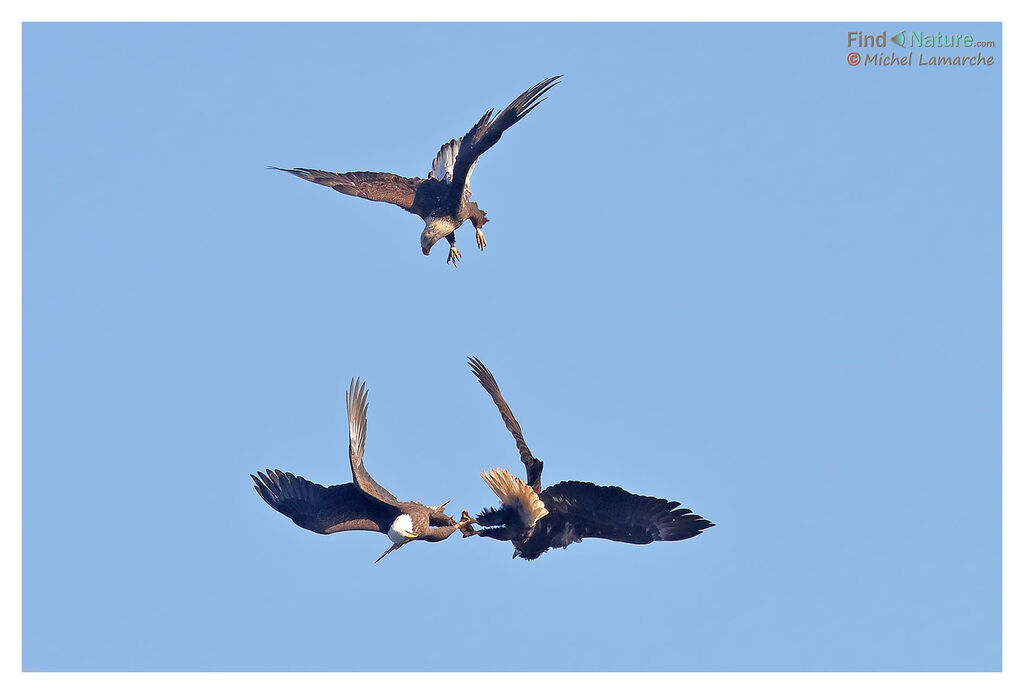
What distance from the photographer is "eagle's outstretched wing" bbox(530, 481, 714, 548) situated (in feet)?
52.3

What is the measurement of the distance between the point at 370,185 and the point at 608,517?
17.3ft

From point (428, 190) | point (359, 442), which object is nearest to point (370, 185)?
point (428, 190)

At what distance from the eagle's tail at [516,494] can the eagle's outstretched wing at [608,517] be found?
0.17 meters

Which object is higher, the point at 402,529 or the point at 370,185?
the point at 370,185

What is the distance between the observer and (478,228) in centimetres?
1905

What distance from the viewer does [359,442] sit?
1644cm

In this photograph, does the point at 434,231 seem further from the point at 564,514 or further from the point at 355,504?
the point at 564,514

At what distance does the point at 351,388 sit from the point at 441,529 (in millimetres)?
1786

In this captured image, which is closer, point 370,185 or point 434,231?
point 434,231

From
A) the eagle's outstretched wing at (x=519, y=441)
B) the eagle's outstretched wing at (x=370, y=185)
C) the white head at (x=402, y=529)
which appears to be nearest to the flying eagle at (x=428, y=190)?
the eagle's outstretched wing at (x=370, y=185)

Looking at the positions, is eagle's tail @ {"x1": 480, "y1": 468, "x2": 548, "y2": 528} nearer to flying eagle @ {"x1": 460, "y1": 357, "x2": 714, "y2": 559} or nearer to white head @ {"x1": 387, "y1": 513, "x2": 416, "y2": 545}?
flying eagle @ {"x1": 460, "y1": 357, "x2": 714, "y2": 559}

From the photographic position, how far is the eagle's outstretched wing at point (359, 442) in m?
16.3

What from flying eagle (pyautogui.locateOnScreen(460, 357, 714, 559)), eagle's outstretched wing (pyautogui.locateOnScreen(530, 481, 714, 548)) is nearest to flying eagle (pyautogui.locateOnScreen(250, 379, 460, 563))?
flying eagle (pyautogui.locateOnScreen(460, 357, 714, 559))

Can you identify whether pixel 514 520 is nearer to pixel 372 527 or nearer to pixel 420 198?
pixel 372 527
